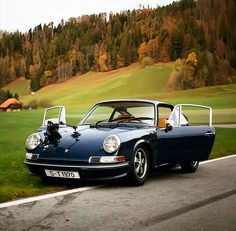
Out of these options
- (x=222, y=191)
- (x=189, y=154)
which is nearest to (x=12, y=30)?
(x=189, y=154)

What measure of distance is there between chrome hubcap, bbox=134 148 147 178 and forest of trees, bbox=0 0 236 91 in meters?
7.87

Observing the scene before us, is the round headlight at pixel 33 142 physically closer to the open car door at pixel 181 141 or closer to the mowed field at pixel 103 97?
the mowed field at pixel 103 97

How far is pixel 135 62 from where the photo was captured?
16.7 m

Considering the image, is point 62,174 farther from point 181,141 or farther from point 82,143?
point 181,141

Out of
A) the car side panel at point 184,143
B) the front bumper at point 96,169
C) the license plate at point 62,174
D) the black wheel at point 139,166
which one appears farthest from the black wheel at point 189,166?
the license plate at point 62,174

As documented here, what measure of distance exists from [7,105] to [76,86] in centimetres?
265

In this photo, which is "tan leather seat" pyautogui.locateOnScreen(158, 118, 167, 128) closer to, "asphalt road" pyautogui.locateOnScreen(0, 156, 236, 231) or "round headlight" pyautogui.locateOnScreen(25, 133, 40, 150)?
"asphalt road" pyautogui.locateOnScreen(0, 156, 236, 231)

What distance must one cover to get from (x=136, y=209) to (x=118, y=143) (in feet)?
4.50

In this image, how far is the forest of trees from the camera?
1463 centimetres

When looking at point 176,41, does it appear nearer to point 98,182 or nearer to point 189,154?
point 189,154

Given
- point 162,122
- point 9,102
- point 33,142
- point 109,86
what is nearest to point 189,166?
point 162,122

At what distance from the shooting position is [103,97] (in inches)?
627

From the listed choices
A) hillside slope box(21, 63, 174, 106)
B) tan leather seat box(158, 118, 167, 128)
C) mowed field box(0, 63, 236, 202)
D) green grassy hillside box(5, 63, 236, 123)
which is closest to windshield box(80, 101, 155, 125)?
tan leather seat box(158, 118, 167, 128)

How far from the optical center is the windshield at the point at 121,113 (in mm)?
7480
